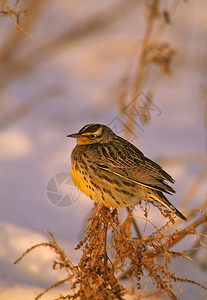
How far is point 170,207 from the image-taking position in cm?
254

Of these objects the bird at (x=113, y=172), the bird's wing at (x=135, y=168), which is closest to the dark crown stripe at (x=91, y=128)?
the bird at (x=113, y=172)

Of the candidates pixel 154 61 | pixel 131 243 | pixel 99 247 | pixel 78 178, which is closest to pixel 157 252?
pixel 131 243

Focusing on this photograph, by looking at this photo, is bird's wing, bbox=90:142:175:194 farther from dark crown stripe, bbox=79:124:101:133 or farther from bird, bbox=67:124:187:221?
dark crown stripe, bbox=79:124:101:133

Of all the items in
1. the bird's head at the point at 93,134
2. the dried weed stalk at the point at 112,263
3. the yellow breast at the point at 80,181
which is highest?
the bird's head at the point at 93,134

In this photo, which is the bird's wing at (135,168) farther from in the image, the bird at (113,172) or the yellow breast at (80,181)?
the yellow breast at (80,181)

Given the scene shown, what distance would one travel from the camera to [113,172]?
112 inches

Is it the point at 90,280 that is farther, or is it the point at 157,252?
the point at 157,252

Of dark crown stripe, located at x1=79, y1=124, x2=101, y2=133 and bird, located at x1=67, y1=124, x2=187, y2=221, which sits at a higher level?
dark crown stripe, located at x1=79, y1=124, x2=101, y2=133

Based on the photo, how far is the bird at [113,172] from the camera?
265cm

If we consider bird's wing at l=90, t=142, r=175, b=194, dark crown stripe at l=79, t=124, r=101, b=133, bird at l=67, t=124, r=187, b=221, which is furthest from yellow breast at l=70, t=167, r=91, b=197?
dark crown stripe at l=79, t=124, r=101, b=133

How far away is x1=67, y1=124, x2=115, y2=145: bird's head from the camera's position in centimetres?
281

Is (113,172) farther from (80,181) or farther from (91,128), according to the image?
(91,128)

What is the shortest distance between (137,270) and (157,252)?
0.19 meters

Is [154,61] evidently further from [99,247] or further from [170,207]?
[99,247]
